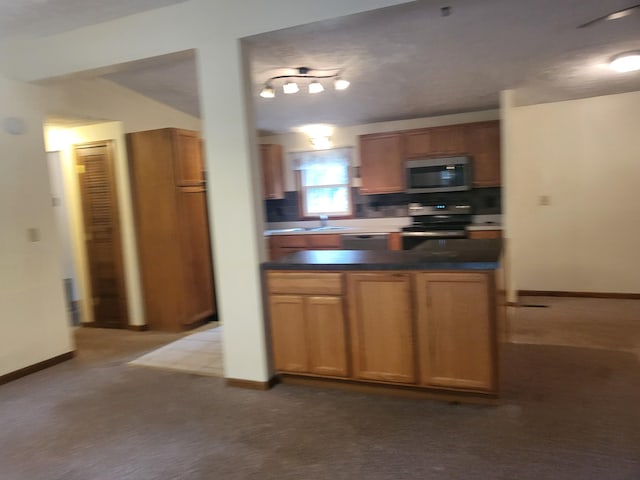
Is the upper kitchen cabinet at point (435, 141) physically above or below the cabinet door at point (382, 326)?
above

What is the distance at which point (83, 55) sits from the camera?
3336 mm

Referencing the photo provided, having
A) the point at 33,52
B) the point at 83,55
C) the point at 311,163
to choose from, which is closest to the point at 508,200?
the point at 311,163

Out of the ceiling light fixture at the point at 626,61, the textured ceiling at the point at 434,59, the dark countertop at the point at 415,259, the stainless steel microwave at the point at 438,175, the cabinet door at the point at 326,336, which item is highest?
the textured ceiling at the point at 434,59

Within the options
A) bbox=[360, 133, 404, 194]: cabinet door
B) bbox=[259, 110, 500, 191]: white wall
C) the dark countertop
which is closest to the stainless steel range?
bbox=[360, 133, 404, 194]: cabinet door

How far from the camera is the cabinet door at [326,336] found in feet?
9.72

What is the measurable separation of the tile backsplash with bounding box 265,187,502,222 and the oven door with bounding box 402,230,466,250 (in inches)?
19.0

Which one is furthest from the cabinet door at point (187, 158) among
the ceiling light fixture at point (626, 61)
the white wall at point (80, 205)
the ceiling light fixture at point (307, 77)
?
the ceiling light fixture at point (626, 61)

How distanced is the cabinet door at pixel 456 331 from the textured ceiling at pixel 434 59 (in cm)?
159

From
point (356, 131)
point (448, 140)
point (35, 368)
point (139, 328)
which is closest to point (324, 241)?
point (356, 131)

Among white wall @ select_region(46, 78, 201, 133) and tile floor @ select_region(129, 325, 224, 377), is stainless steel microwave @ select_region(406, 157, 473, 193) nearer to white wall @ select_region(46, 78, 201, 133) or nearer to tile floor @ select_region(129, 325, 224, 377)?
white wall @ select_region(46, 78, 201, 133)

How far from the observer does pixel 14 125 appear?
3.61 metres

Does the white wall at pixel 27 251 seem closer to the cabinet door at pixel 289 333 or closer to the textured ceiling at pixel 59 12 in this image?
the textured ceiling at pixel 59 12

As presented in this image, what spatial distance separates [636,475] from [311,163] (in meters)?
4.95

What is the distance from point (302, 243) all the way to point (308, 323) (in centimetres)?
287
